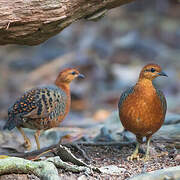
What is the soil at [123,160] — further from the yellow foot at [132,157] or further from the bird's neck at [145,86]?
the bird's neck at [145,86]

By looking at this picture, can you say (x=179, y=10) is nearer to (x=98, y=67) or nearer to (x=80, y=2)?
(x=98, y=67)

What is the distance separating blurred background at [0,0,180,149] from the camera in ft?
40.0

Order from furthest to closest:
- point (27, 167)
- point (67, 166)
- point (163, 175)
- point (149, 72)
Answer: point (149, 72), point (67, 166), point (27, 167), point (163, 175)

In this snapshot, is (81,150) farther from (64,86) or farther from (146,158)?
(64,86)

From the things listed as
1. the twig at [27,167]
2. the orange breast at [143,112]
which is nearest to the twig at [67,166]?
the twig at [27,167]

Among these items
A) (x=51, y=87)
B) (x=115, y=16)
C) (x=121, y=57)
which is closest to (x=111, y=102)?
(x=121, y=57)

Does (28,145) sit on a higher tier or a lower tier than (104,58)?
higher

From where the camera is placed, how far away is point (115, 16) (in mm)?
18609

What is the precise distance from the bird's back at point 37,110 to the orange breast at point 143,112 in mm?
1284

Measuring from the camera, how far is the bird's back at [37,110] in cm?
635

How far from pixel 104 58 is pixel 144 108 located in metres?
9.04

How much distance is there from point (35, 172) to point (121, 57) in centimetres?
1075

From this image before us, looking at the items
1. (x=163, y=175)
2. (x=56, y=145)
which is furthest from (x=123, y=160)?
(x=163, y=175)

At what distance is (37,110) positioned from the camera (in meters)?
6.40
